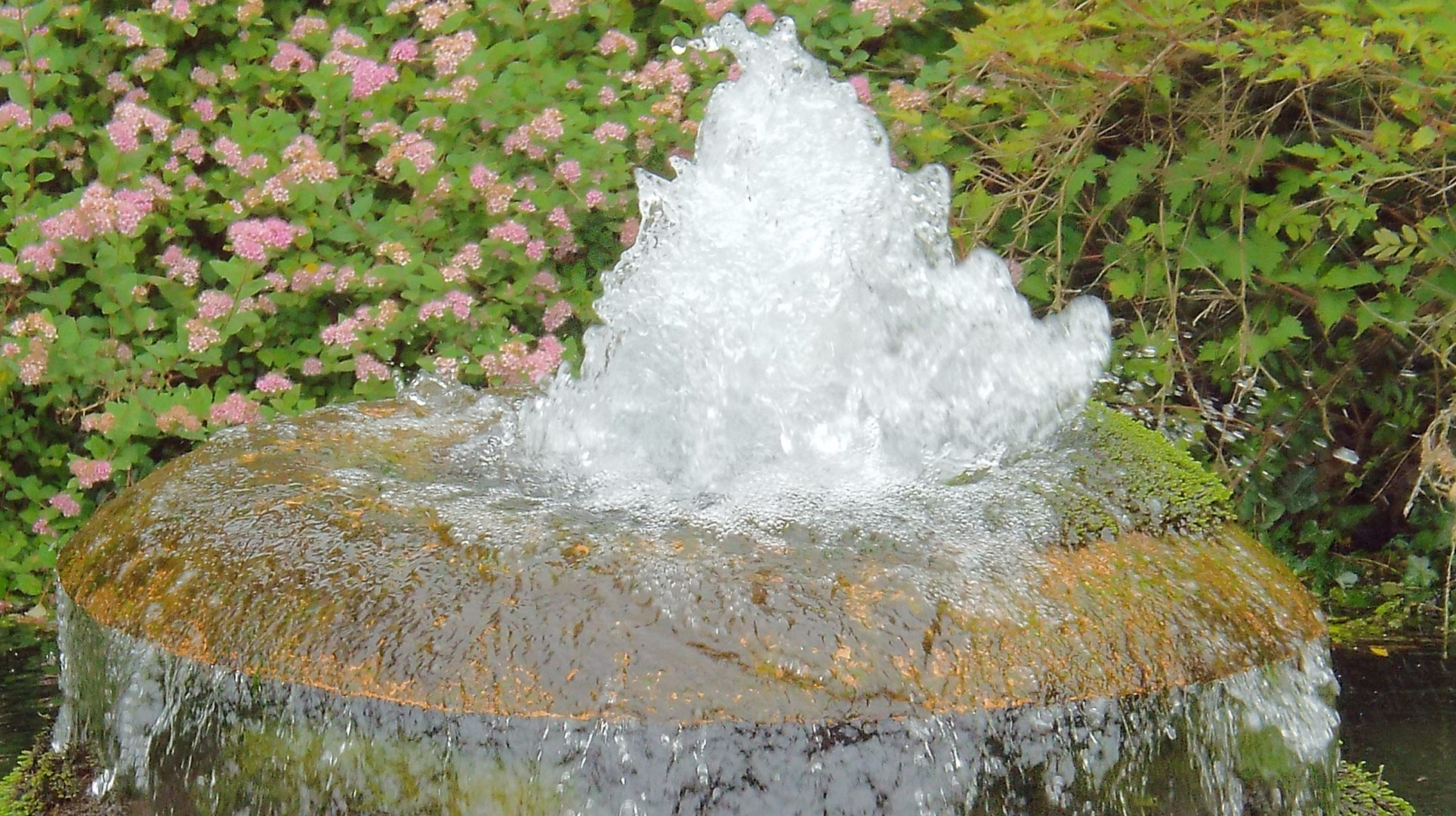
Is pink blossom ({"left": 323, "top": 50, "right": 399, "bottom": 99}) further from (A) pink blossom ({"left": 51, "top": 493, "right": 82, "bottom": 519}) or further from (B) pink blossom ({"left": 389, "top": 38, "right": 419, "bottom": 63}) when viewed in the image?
(A) pink blossom ({"left": 51, "top": 493, "right": 82, "bottom": 519})

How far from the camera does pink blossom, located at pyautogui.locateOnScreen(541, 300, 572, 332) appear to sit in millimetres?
4172

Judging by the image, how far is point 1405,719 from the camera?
3.05 meters

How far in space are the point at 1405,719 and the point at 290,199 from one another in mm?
3271

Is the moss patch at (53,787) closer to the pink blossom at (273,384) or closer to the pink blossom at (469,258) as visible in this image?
the pink blossom at (273,384)

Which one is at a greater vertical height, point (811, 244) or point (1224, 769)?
point (811, 244)

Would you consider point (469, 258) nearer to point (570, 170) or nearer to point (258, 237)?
point (570, 170)

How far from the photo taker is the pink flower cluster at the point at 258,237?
380 centimetres

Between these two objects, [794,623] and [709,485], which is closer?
[794,623]

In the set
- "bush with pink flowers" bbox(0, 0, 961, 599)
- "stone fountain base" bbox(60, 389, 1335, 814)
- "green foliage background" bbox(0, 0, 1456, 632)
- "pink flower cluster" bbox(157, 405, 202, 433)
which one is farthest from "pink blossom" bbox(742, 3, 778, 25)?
"stone fountain base" bbox(60, 389, 1335, 814)

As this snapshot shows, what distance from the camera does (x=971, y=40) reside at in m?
3.18

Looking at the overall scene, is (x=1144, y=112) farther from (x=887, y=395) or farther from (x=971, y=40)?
(x=887, y=395)

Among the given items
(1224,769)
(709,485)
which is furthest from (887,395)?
(1224,769)

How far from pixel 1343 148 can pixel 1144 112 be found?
549 mm

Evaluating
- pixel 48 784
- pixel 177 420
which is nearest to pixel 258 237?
pixel 177 420
